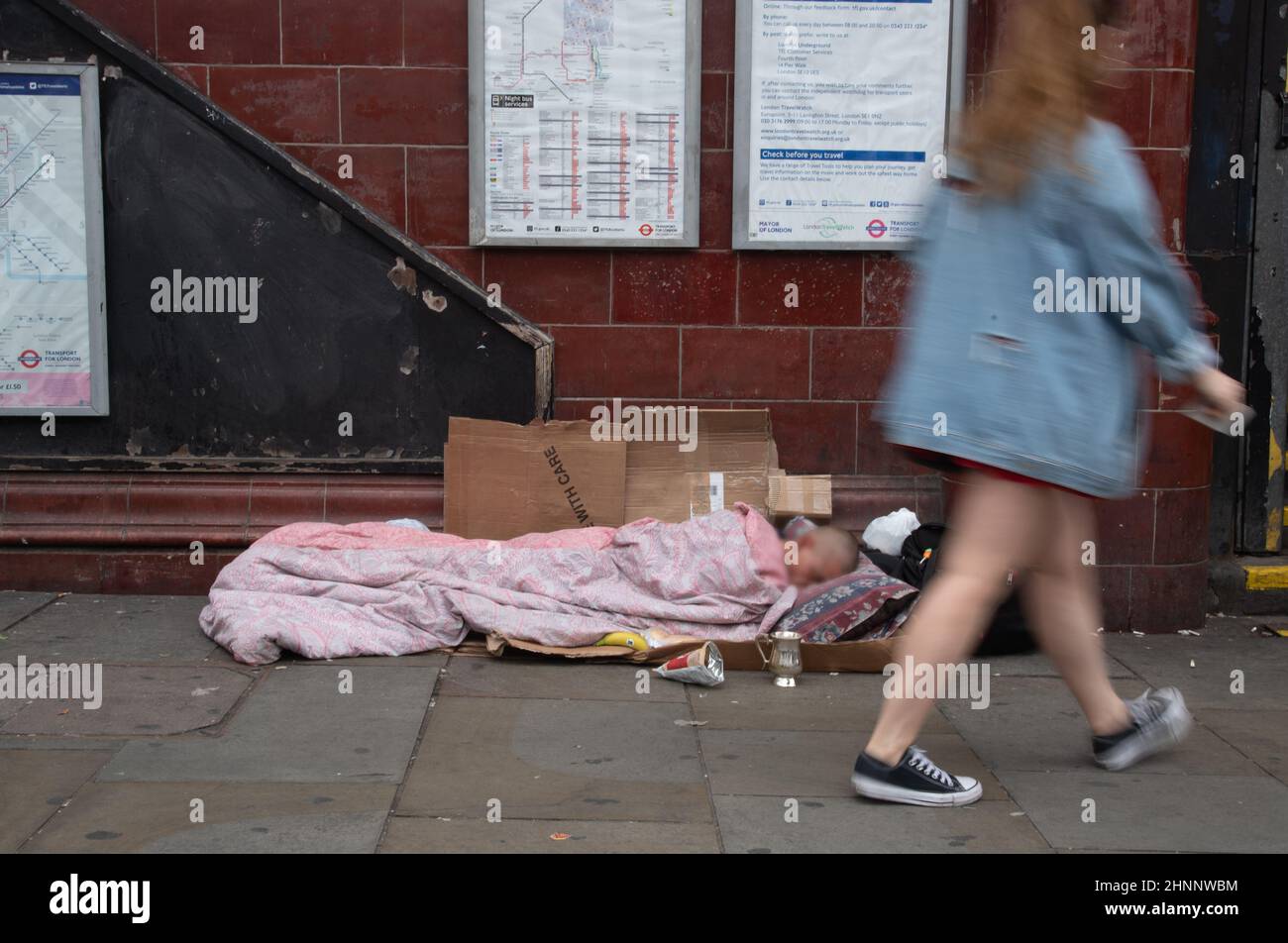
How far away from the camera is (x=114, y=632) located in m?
4.87

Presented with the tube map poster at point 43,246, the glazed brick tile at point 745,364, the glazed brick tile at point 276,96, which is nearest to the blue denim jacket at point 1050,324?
the glazed brick tile at point 745,364

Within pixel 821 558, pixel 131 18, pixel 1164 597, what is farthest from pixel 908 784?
pixel 131 18

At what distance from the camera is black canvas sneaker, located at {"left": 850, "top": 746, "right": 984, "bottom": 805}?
10.9ft

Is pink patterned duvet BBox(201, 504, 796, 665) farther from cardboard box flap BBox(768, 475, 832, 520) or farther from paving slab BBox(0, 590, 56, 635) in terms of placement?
paving slab BBox(0, 590, 56, 635)

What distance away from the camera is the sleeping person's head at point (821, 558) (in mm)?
5086

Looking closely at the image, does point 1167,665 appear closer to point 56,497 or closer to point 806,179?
point 806,179

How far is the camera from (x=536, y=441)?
5.33 m

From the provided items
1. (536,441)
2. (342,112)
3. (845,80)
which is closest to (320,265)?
(342,112)

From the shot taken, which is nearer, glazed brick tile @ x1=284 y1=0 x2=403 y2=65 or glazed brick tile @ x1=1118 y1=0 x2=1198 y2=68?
glazed brick tile @ x1=1118 y1=0 x2=1198 y2=68

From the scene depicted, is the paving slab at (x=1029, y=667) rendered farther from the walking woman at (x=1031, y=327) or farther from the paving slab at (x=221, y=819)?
the paving slab at (x=221, y=819)

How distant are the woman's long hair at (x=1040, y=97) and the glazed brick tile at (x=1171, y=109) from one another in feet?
6.61

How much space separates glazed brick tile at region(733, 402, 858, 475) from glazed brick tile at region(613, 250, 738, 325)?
1.47 feet

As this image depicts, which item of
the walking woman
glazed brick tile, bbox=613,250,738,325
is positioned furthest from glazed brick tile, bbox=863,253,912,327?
the walking woman

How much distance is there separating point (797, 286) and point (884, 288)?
359mm
